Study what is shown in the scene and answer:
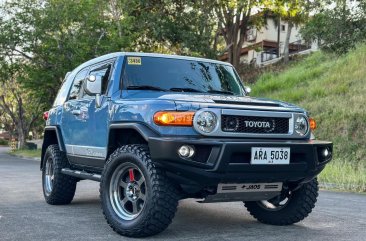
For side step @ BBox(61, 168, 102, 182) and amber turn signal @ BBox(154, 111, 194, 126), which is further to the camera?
side step @ BBox(61, 168, 102, 182)

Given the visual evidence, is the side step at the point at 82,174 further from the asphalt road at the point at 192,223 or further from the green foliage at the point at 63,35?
the green foliage at the point at 63,35

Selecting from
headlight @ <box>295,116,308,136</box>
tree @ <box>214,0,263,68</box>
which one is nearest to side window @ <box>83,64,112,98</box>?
headlight @ <box>295,116,308,136</box>

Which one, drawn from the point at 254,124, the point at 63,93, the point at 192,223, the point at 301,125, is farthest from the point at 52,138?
the point at 301,125

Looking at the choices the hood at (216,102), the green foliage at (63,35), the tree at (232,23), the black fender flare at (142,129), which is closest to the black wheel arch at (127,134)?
the black fender flare at (142,129)

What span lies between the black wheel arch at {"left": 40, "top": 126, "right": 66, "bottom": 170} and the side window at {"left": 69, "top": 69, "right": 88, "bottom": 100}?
54 cm

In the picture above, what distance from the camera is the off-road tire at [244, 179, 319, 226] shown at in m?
5.71

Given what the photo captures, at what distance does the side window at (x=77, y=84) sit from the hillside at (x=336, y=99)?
583 centimetres

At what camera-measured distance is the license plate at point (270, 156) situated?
4832mm

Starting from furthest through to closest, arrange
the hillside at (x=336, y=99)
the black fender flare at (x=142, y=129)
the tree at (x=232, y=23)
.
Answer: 1. the tree at (x=232, y=23)
2. the hillside at (x=336, y=99)
3. the black fender flare at (x=142, y=129)

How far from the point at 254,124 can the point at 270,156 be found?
0.35m

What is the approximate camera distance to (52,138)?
791cm

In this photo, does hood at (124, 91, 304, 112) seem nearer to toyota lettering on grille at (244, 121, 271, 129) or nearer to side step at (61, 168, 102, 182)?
toyota lettering on grille at (244, 121, 271, 129)

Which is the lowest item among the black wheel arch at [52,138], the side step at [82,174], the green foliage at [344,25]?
the side step at [82,174]

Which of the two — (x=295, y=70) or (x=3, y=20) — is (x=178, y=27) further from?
(x=3, y=20)
